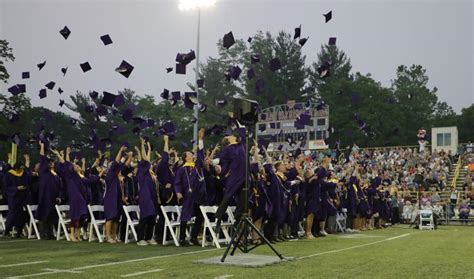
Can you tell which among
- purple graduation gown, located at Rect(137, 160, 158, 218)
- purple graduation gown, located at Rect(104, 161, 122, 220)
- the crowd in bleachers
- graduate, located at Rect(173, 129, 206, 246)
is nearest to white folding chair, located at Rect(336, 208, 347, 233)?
the crowd in bleachers

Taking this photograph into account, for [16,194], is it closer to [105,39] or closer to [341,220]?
[105,39]

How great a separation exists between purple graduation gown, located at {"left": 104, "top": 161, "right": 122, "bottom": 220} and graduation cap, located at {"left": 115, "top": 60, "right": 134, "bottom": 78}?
2559 mm

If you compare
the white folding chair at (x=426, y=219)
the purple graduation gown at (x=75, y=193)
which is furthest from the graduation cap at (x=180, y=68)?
the white folding chair at (x=426, y=219)

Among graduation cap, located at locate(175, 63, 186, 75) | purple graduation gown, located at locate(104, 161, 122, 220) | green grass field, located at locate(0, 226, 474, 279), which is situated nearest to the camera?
green grass field, located at locate(0, 226, 474, 279)

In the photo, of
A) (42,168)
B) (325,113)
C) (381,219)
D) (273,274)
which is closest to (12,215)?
(42,168)

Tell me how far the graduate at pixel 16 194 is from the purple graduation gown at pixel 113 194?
2.87 meters

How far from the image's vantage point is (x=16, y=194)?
15312mm

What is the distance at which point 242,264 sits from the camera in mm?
8805

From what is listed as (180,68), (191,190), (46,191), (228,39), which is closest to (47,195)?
(46,191)

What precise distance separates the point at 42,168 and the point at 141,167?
10.0 feet

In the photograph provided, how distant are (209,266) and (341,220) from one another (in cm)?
1369

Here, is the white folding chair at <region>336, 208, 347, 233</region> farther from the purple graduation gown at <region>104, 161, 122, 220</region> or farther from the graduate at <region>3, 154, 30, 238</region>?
the graduate at <region>3, 154, 30, 238</region>

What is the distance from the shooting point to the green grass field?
8.00 meters

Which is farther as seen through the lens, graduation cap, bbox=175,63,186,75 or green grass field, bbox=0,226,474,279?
graduation cap, bbox=175,63,186,75
